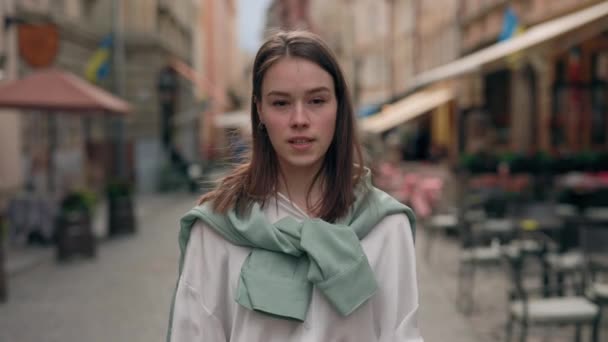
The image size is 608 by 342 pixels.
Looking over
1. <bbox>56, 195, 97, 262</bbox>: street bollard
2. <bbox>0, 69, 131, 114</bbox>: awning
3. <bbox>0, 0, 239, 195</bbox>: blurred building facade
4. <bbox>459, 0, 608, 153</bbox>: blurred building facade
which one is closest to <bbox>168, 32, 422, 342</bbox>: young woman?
<bbox>56, 195, 97, 262</bbox>: street bollard

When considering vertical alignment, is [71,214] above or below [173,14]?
below

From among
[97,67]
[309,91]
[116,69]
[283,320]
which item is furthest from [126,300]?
[116,69]

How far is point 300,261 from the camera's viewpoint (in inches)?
75.3

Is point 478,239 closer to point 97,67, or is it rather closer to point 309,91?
point 309,91

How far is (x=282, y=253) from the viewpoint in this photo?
1913 millimetres

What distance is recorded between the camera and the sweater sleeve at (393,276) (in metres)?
1.93

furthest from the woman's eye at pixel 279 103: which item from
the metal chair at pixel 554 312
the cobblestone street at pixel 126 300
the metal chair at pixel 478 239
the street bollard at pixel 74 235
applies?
the street bollard at pixel 74 235

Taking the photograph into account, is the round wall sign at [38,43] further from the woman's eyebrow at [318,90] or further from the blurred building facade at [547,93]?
the woman's eyebrow at [318,90]

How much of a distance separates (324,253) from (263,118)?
428 millimetres

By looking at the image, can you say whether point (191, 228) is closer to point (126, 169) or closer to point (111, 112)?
point (111, 112)

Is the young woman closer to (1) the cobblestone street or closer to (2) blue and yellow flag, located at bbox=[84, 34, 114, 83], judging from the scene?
(1) the cobblestone street

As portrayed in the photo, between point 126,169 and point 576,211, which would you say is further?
point 126,169

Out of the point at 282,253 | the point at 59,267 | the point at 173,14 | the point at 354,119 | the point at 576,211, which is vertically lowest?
the point at 59,267

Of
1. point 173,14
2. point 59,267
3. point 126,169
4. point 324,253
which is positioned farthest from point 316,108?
point 173,14
